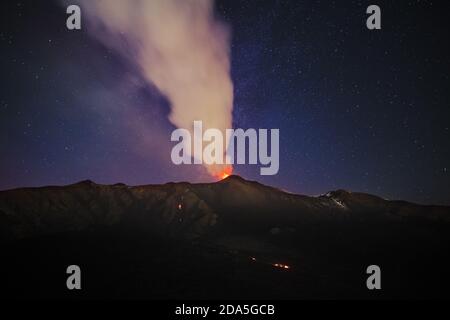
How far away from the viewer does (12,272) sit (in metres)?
35.7

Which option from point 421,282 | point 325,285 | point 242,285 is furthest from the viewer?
point 421,282

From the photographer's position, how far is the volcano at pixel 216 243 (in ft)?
105

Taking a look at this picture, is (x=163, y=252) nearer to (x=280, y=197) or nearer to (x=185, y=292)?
(x=185, y=292)

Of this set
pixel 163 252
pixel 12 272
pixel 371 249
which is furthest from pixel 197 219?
pixel 12 272

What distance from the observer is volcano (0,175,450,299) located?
3203cm

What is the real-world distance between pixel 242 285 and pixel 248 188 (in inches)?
3710

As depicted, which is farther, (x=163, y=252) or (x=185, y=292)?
(x=163, y=252)

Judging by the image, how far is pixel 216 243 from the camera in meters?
61.9

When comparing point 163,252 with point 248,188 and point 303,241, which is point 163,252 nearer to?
point 303,241

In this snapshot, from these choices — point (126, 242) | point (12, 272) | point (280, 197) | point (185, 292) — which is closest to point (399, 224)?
point (280, 197)

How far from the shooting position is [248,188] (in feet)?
409
